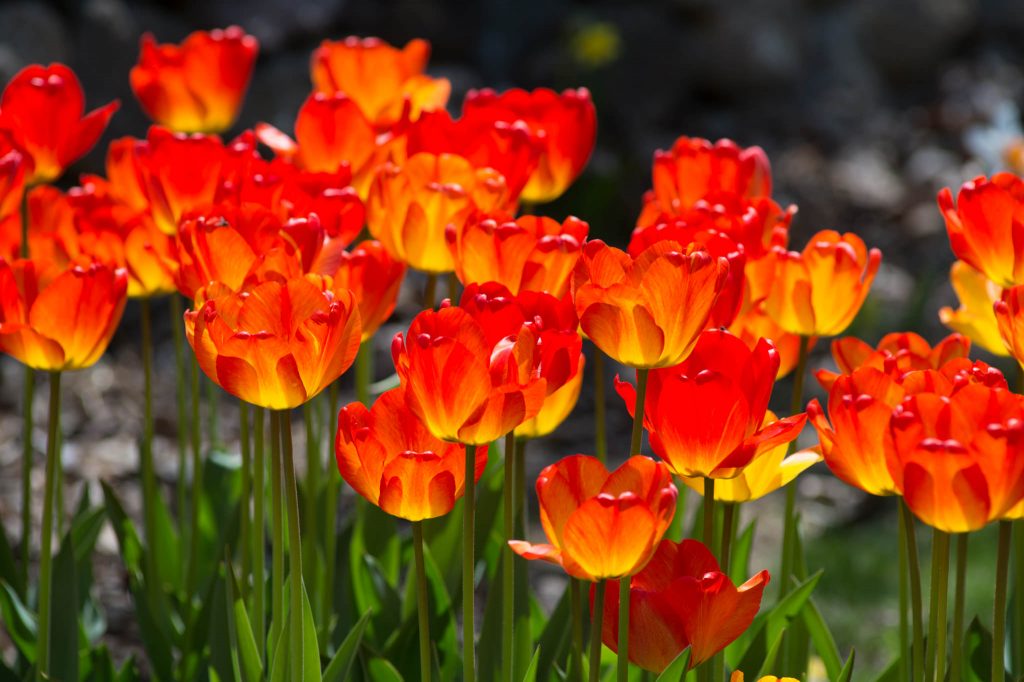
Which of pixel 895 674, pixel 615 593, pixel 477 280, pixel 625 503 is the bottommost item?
pixel 895 674

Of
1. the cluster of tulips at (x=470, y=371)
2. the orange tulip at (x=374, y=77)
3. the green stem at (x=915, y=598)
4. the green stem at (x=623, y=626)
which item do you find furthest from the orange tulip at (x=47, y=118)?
the green stem at (x=915, y=598)

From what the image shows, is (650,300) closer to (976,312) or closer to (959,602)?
(959,602)

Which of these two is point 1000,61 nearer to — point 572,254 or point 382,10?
point 382,10

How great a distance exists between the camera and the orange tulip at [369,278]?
1384 millimetres

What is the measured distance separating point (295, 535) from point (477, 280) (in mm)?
327

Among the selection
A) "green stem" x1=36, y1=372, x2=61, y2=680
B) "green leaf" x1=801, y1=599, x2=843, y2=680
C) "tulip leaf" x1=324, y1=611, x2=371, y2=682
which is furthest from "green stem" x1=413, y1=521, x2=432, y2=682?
"green leaf" x1=801, y1=599, x2=843, y2=680

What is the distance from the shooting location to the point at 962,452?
1.02 meters

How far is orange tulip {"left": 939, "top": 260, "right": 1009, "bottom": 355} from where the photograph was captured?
1492 mm

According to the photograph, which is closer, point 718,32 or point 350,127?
point 350,127

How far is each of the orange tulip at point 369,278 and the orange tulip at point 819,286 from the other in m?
0.40

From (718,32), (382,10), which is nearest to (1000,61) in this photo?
(718,32)

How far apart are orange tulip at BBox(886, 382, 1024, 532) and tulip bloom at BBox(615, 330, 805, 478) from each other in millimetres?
116

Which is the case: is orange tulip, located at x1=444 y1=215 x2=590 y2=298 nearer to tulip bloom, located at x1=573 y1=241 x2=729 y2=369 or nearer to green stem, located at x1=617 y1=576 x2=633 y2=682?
tulip bloom, located at x1=573 y1=241 x2=729 y2=369

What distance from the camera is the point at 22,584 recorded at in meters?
1.84
